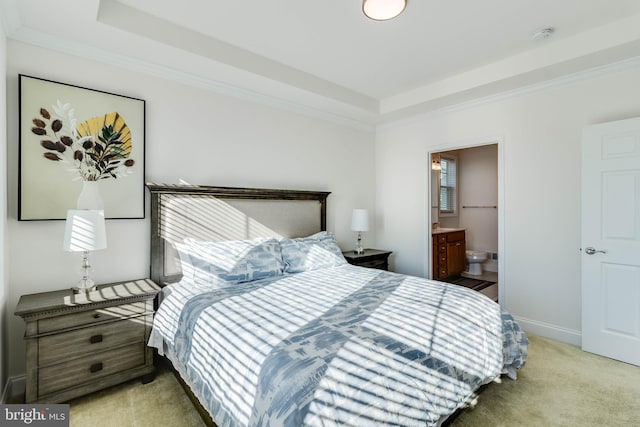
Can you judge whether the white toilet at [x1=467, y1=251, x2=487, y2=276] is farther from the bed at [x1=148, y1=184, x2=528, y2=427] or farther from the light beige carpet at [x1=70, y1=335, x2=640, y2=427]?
the bed at [x1=148, y1=184, x2=528, y2=427]

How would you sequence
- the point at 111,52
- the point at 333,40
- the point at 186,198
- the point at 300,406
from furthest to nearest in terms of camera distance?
1. the point at 186,198
2. the point at 333,40
3. the point at 111,52
4. the point at 300,406

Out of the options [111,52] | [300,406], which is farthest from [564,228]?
[111,52]

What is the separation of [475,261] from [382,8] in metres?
A: 4.91

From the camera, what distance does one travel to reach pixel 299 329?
1679mm

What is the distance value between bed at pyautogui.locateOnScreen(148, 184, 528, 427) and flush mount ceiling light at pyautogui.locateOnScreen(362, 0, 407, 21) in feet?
6.48

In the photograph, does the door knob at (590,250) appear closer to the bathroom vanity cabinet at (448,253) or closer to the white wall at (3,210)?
the bathroom vanity cabinet at (448,253)

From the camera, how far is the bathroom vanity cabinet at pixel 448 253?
4.77 m

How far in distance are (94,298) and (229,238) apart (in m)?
1.25

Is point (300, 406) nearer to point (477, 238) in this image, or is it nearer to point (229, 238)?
point (229, 238)

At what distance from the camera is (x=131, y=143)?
2691 mm

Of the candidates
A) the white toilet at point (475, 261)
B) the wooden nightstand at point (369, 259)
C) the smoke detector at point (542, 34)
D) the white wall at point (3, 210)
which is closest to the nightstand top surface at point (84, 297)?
the white wall at point (3, 210)

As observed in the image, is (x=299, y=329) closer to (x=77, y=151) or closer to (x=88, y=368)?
(x=88, y=368)

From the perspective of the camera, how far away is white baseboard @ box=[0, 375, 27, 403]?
215cm

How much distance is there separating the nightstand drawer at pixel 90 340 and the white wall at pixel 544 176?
3.65 m
